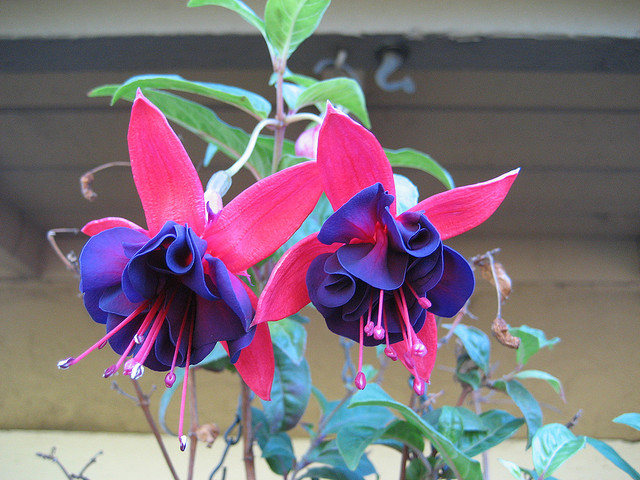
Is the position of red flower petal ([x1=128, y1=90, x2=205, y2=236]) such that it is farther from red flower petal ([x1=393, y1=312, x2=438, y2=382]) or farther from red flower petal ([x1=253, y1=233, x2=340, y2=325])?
red flower petal ([x1=393, y1=312, x2=438, y2=382])

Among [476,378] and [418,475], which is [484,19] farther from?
[418,475]

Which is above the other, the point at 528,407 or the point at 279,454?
the point at 528,407

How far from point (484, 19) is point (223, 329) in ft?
3.52

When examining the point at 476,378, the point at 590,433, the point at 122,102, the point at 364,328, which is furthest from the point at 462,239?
the point at 364,328

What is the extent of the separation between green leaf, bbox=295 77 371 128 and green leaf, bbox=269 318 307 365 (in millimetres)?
282

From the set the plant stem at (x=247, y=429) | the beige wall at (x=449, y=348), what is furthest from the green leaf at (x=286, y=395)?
the beige wall at (x=449, y=348)

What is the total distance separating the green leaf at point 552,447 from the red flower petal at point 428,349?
282 millimetres

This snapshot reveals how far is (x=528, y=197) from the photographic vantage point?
1.59 m

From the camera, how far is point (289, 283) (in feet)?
1.21

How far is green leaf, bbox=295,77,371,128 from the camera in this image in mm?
544

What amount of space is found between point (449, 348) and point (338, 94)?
4.25 ft

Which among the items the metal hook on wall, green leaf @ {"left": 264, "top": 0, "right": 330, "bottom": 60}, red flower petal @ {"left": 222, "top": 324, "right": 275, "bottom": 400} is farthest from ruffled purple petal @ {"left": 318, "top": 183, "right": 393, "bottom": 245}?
the metal hook on wall

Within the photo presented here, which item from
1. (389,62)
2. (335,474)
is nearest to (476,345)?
(335,474)

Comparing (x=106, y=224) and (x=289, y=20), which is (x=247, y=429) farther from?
(x=289, y=20)
